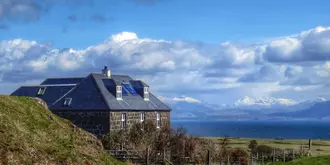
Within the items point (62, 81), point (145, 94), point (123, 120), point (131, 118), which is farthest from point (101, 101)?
point (62, 81)

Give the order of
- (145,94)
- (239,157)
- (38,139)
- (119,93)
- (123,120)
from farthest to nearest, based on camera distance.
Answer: (145,94), (119,93), (123,120), (239,157), (38,139)

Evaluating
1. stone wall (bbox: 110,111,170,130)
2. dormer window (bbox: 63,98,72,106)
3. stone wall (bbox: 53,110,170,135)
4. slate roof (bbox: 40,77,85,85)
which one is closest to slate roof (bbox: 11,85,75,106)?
slate roof (bbox: 40,77,85,85)

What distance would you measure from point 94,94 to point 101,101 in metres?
2.00

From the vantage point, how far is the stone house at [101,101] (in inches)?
2318

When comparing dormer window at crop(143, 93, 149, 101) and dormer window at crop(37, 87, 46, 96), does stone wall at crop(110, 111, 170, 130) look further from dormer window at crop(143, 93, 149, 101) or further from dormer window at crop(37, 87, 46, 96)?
dormer window at crop(37, 87, 46, 96)

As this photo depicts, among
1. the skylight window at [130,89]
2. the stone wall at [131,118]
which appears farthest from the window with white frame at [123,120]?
the skylight window at [130,89]

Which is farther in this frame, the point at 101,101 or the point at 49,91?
the point at 49,91

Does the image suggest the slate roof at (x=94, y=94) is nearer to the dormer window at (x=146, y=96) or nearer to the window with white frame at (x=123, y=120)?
the dormer window at (x=146, y=96)

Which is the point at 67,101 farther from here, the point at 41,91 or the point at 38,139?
the point at 38,139

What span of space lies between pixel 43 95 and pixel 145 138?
58.0 feet

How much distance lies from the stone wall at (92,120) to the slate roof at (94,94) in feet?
1.91

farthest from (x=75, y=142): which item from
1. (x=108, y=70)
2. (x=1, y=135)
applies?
(x=108, y=70)

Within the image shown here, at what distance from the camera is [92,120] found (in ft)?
Answer: 194

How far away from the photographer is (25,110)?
21.6 metres
